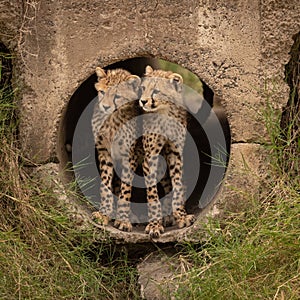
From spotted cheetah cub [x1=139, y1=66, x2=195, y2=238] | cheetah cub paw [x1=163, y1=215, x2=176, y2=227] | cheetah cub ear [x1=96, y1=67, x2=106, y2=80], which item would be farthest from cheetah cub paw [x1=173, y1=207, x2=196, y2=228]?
cheetah cub ear [x1=96, y1=67, x2=106, y2=80]

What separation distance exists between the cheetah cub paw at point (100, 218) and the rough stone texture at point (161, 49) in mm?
147

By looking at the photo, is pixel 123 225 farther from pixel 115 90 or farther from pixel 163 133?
pixel 115 90

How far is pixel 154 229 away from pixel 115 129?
971 millimetres

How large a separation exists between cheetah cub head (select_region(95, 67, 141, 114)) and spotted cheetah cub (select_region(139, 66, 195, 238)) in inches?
6.0

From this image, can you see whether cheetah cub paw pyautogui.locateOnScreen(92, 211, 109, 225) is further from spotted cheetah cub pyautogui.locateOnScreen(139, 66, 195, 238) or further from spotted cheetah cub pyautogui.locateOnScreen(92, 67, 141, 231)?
spotted cheetah cub pyautogui.locateOnScreen(139, 66, 195, 238)

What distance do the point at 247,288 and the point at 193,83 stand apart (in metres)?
5.09

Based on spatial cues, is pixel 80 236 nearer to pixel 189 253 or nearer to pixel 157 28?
pixel 189 253

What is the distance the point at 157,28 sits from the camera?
602 cm

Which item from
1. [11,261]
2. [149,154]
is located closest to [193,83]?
[149,154]

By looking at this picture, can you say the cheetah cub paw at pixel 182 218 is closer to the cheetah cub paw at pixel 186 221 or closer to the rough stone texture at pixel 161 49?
the cheetah cub paw at pixel 186 221

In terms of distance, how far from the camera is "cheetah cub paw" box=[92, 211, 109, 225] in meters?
6.20

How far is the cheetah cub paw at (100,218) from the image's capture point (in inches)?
244

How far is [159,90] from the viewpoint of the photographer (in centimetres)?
648

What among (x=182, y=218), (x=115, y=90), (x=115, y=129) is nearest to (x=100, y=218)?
(x=182, y=218)
